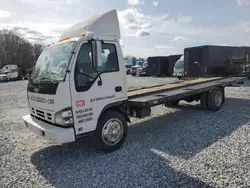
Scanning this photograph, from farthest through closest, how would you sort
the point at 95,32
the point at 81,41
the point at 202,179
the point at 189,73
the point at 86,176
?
1. the point at 189,73
2. the point at 95,32
3. the point at 81,41
4. the point at 86,176
5. the point at 202,179

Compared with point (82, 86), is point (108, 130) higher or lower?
lower

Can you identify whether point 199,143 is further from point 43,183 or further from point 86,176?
point 43,183

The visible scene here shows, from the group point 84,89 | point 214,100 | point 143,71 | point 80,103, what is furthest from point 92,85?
point 143,71

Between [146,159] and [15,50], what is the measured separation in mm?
57035

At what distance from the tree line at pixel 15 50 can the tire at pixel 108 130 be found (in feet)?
167

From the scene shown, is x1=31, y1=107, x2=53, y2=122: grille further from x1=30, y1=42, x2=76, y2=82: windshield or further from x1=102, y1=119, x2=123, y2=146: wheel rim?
x1=102, y1=119, x2=123, y2=146: wheel rim

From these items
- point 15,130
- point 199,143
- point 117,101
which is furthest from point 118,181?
point 15,130


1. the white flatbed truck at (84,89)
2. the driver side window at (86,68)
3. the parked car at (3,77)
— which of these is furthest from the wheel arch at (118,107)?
the parked car at (3,77)

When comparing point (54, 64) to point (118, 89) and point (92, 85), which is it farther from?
point (118, 89)

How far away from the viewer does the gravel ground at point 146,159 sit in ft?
11.1

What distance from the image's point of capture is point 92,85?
401 cm

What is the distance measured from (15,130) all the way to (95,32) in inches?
165

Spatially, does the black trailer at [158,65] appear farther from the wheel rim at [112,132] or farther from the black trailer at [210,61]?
the wheel rim at [112,132]

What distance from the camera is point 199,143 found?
4758 mm
